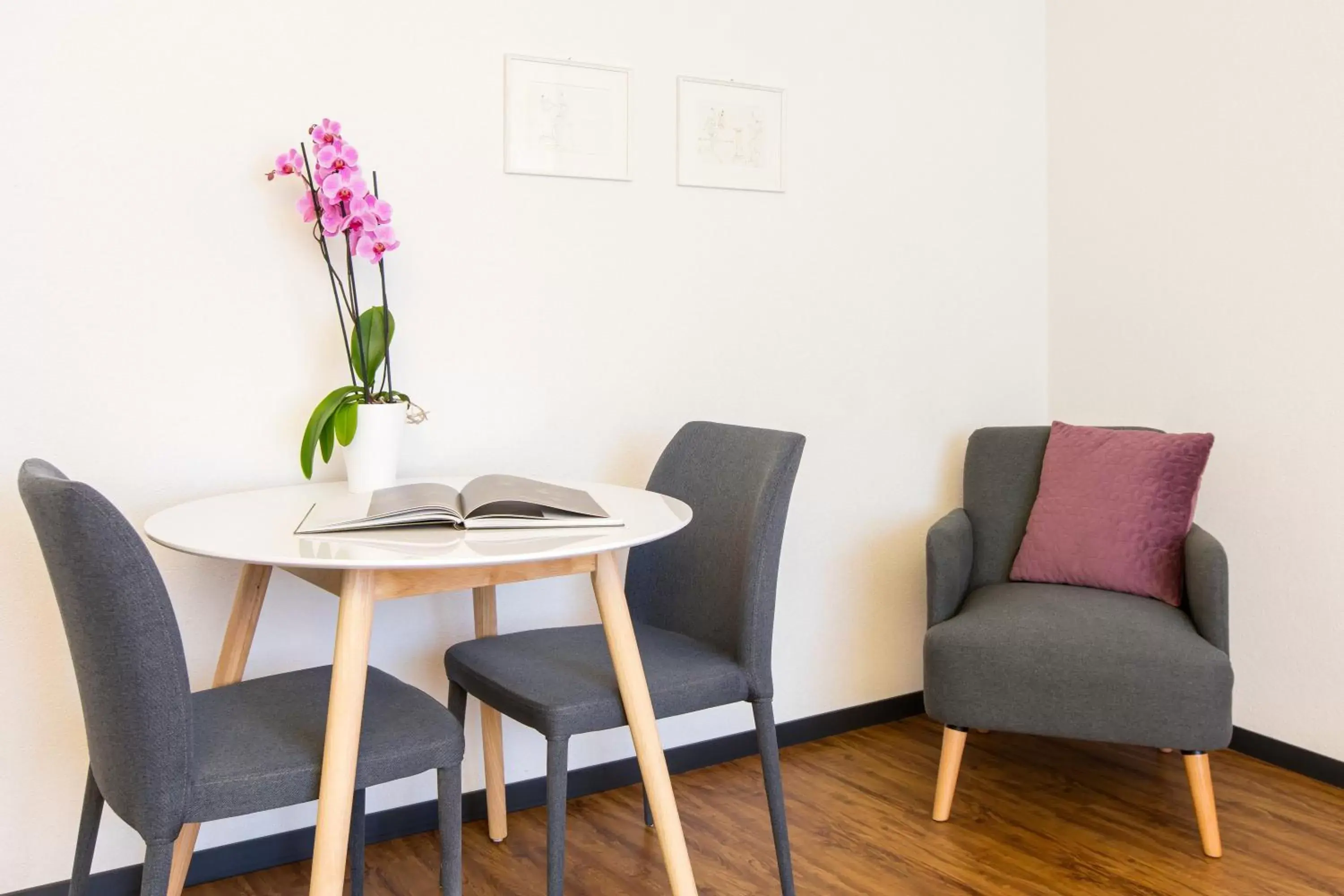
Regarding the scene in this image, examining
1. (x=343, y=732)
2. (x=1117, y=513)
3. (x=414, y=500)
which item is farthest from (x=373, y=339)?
(x=1117, y=513)

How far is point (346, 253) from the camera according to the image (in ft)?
6.88

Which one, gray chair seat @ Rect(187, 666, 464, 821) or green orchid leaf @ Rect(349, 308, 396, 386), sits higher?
green orchid leaf @ Rect(349, 308, 396, 386)

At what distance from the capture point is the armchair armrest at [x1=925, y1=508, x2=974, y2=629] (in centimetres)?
241

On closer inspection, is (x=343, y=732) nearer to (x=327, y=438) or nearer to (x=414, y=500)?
(x=414, y=500)

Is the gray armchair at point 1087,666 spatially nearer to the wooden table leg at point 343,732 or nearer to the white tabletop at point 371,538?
the white tabletop at point 371,538

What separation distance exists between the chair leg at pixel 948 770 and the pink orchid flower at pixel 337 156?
160 cm

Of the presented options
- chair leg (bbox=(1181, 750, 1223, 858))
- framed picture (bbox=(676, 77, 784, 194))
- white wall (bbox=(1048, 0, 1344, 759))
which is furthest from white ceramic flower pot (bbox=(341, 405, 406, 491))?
white wall (bbox=(1048, 0, 1344, 759))

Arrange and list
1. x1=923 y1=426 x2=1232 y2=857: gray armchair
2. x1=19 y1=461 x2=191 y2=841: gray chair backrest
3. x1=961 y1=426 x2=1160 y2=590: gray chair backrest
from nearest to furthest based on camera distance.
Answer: x1=19 y1=461 x2=191 y2=841: gray chair backrest < x1=923 y1=426 x2=1232 y2=857: gray armchair < x1=961 y1=426 x2=1160 y2=590: gray chair backrest

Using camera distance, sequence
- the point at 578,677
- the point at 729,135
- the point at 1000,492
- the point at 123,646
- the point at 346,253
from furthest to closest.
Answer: the point at 1000,492 → the point at 729,135 → the point at 346,253 → the point at 578,677 → the point at 123,646

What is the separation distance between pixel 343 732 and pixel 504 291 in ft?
3.66

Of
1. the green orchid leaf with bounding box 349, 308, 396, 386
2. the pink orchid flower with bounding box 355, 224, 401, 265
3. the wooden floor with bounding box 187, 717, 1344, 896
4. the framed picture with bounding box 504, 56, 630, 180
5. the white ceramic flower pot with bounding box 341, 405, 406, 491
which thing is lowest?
the wooden floor with bounding box 187, 717, 1344, 896

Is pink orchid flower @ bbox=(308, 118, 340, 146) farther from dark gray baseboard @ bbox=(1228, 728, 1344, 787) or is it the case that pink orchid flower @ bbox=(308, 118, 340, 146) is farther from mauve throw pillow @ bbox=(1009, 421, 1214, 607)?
dark gray baseboard @ bbox=(1228, 728, 1344, 787)

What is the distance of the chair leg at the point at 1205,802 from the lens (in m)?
2.10

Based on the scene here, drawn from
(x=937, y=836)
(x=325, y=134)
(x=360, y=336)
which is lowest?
(x=937, y=836)
